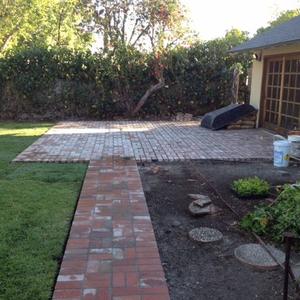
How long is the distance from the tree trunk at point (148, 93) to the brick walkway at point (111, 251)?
8.61 m

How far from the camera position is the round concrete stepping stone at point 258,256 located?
3350 mm

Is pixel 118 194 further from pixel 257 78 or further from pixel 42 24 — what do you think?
pixel 42 24

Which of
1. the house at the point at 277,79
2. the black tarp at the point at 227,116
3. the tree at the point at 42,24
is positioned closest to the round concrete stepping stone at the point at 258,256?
the house at the point at 277,79

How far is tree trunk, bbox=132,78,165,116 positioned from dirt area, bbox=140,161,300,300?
7.31 meters

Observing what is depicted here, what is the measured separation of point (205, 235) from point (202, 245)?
185 mm

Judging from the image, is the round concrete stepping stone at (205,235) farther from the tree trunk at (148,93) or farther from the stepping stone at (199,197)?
the tree trunk at (148,93)

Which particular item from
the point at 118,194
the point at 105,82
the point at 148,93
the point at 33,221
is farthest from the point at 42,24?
the point at 33,221

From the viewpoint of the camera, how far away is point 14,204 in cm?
469

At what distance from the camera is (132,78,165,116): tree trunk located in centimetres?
1372

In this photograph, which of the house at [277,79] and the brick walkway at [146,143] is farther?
the house at [277,79]

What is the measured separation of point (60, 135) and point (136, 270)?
7.24 m

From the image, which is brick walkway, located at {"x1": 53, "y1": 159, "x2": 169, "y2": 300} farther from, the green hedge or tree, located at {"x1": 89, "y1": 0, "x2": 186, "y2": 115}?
tree, located at {"x1": 89, "y1": 0, "x2": 186, "y2": 115}

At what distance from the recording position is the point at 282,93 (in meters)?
10.4

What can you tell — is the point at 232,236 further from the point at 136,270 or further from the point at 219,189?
the point at 219,189
